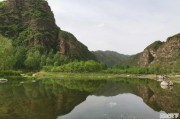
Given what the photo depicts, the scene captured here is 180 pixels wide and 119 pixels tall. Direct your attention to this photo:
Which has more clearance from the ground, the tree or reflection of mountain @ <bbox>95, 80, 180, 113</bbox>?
the tree

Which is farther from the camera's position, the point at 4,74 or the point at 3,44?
the point at 3,44

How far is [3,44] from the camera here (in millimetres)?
148750

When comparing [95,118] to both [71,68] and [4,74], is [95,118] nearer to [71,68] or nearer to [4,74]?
[4,74]

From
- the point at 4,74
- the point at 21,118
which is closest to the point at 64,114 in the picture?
the point at 21,118

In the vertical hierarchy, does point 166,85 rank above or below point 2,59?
below

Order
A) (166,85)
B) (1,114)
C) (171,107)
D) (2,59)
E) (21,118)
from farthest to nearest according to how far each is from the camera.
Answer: (2,59)
(166,85)
(171,107)
(1,114)
(21,118)

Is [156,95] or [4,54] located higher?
[4,54]

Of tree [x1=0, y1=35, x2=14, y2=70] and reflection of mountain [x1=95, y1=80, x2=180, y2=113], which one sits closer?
reflection of mountain [x1=95, y1=80, x2=180, y2=113]

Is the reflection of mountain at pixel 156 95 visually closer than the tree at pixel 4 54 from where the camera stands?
Yes

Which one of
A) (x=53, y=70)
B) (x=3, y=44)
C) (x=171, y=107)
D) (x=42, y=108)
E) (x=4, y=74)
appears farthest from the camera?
(x=53, y=70)

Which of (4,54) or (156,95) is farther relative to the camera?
(4,54)

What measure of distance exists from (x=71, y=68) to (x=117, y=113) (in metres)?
153

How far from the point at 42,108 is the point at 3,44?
106m

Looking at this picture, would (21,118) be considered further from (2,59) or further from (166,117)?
(2,59)
